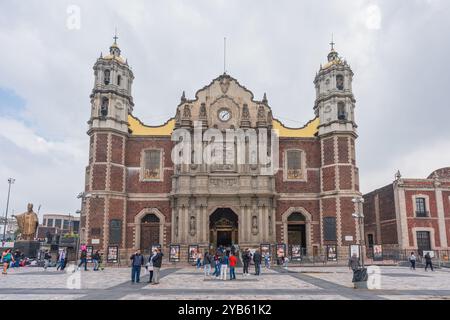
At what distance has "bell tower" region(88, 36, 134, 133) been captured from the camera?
38.8 metres

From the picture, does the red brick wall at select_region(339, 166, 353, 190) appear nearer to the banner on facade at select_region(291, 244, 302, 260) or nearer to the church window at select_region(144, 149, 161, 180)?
the banner on facade at select_region(291, 244, 302, 260)

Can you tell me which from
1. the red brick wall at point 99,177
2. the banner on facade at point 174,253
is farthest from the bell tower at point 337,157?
the red brick wall at point 99,177

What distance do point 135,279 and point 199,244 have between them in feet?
56.2

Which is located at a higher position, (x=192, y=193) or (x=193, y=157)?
(x=193, y=157)

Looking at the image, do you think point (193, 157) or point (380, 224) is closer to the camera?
point (193, 157)

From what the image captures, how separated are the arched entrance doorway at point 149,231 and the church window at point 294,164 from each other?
44.8ft

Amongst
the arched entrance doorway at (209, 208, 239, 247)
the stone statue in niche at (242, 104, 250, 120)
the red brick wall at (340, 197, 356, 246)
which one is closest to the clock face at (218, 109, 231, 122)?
the stone statue in niche at (242, 104, 250, 120)

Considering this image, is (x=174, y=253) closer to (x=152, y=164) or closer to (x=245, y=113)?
(x=152, y=164)

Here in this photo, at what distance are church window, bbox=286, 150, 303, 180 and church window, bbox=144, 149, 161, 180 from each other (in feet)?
41.8

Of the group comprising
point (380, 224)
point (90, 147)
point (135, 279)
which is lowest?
point (135, 279)
